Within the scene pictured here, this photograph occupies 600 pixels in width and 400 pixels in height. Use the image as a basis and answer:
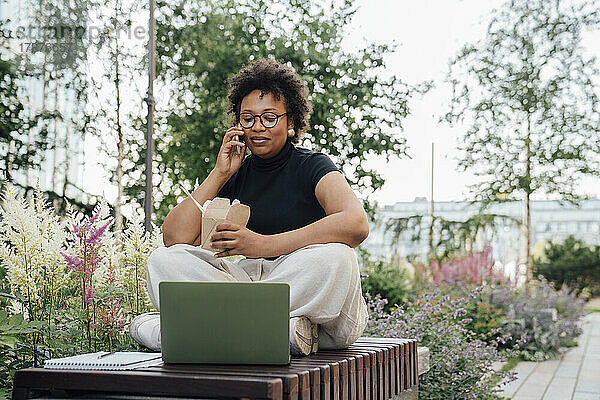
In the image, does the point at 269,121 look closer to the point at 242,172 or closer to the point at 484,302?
the point at 242,172

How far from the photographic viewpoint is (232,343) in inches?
63.6

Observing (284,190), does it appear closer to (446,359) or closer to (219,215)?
(219,215)

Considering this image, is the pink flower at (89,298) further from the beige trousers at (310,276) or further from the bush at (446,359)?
the bush at (446,359)

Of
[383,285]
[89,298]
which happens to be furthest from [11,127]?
[383,285]

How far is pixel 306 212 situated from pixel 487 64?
313 inches

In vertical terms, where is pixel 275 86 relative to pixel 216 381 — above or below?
above

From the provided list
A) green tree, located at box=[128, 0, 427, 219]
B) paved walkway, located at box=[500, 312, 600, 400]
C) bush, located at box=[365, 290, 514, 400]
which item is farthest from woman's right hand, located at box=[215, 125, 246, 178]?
green tree, located at box=[128, 0, 427, 219]

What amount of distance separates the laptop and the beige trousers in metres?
0.27

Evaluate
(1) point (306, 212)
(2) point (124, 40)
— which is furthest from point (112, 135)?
(1) point (306, 212)

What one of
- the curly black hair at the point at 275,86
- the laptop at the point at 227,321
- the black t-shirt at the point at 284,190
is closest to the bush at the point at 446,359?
the black t-shirt at the point at 284,190

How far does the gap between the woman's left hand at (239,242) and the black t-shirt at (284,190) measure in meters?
0.21

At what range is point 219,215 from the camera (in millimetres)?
2061

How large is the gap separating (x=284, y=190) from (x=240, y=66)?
338 centimetres

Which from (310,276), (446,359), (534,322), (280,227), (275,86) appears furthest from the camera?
(534,322)
